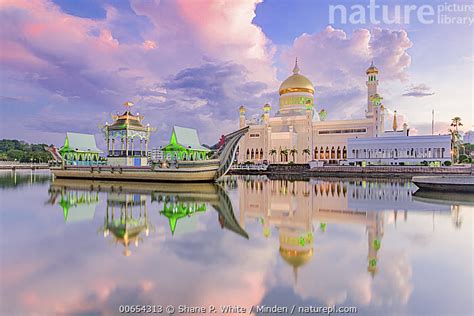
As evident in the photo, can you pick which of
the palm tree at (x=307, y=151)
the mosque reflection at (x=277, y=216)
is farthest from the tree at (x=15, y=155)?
the mosque reflection at (x=277, y=216)

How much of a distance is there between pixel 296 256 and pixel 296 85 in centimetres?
4141

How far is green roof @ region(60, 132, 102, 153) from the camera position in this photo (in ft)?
97.6

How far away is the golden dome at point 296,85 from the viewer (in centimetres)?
4397

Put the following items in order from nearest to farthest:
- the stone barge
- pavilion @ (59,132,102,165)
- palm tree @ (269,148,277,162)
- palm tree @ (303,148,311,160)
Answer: the stone barge → pavilion @ (59,132,102,165) → palm tree @ (303,148,311,160) → palm tree @ (269,148,277,162)

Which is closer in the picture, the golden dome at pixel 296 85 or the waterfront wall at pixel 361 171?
the waterfront wall at pixel 361 171

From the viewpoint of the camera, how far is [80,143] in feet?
101

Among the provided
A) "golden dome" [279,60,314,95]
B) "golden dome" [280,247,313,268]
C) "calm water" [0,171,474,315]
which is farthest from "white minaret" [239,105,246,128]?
"golden dome" [280,247,313,268]

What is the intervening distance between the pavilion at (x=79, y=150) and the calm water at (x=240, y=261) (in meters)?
21.7

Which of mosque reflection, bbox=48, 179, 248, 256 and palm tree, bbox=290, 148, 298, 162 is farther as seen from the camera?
palm tree, bbox=290, 148, 298, 162

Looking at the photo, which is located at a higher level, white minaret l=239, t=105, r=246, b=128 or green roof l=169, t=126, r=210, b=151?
white minaret l=239, t=105, r=246, b=128

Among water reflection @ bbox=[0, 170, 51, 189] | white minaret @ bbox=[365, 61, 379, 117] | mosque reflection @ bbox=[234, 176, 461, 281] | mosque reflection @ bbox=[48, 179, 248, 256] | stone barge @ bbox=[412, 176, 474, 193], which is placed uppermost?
white minaret @ bbox=[365, 61, 379, 117]

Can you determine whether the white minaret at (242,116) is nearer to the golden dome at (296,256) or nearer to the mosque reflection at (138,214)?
the mosque reflection at (138,214)

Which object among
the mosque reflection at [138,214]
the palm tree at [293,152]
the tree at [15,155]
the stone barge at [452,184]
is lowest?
the mosque reflection at [138,214]

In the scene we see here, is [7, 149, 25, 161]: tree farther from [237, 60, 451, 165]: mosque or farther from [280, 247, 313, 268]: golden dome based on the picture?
[280, 247, 313, 268]: golden dome
